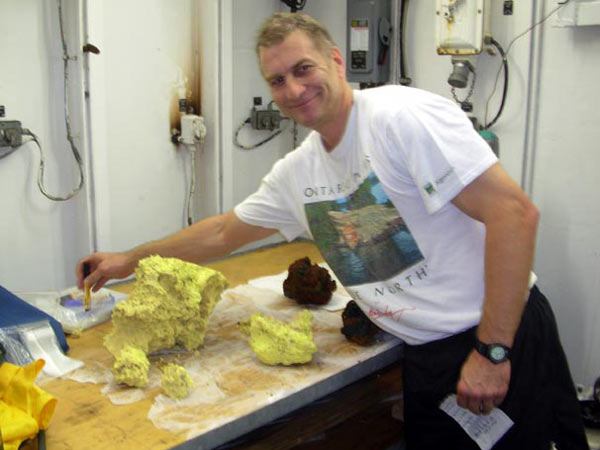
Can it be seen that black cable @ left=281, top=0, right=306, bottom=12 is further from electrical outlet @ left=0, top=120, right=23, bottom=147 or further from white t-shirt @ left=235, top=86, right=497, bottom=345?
white t-shirt @ left=235, top=86, right=497, bottom=345

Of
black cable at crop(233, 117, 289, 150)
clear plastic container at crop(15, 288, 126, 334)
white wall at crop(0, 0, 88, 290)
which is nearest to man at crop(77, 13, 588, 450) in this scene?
clear plastic container at crop(15, 288, 126, 334)

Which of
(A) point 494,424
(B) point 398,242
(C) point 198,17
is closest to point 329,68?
(B) point 398,242

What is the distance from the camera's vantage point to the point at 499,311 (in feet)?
4.05

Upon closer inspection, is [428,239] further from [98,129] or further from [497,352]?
[98,129]

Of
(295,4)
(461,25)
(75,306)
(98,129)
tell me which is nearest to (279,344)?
(75,306)

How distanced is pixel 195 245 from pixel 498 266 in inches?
32.1

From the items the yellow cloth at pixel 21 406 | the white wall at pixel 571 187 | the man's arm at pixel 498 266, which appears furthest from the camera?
the white wall at pixel 571 187

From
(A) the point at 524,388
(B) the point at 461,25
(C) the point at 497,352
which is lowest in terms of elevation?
(A) the point at 524,388

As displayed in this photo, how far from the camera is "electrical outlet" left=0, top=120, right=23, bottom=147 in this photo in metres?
2.03

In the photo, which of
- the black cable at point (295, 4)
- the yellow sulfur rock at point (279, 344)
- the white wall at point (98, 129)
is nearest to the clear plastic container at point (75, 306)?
the yellow sulfur rock at point (279, 344)

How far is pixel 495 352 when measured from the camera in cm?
124

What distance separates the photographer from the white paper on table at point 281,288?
1.75 m

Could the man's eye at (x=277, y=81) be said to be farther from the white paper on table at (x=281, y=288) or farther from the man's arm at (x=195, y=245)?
the white paper on table at (x=281, y=288)

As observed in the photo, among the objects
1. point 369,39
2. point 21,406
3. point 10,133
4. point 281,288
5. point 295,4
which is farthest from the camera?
point 295,4
